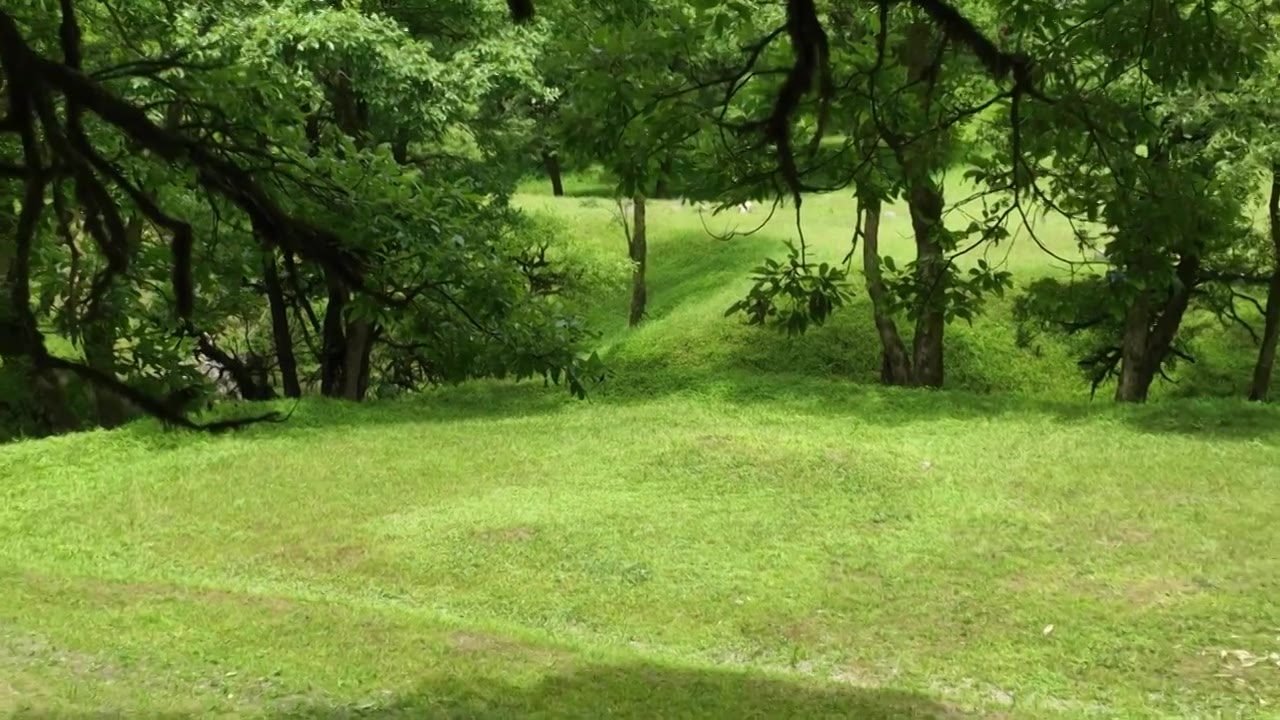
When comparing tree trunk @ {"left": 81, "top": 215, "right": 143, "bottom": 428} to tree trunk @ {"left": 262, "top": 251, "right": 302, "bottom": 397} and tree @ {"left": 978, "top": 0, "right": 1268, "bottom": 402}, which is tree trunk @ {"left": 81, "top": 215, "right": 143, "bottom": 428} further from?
tree @ {"left": 978, "top": 0, "right": 1268, "bottom": 402}

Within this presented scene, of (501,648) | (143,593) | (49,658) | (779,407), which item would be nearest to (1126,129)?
(501,648)

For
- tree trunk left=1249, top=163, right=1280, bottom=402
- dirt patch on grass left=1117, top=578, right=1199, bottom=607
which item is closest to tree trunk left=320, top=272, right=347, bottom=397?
dirt patch on grass left=1117, top=578, right=1199, bottom=607

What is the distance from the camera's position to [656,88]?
4629mm

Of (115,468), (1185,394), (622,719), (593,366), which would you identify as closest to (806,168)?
(593,366)

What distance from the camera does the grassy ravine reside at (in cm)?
662

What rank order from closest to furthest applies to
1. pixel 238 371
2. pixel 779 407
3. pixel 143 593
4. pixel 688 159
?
1. pixel 688 159
2. pixel 143 593
3. pixel 779 407
4. pixel 238 371

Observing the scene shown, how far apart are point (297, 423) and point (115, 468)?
2.32 meters

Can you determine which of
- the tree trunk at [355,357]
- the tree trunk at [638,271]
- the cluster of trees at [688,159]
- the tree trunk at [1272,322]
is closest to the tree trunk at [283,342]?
the tree trunk at [355,357]

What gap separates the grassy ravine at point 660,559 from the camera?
6617mm

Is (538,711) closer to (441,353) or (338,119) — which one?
(441,353)

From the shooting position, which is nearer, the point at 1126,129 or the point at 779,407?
the point at 1126,129

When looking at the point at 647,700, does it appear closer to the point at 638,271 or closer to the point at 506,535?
the point at 506,535

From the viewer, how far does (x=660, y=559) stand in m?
9.86

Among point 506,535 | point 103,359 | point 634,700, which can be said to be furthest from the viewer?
point 506,535
